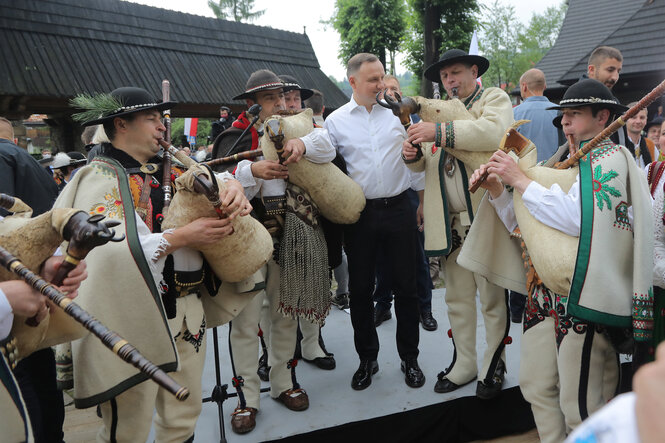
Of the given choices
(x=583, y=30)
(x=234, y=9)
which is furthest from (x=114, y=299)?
(x=234, y=9)

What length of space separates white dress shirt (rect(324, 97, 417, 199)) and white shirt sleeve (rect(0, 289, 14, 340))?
214cm

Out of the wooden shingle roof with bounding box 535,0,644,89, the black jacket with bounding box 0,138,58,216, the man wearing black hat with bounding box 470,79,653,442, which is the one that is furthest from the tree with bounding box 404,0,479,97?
the man wearing black hat with bounding box 470,79,653,442

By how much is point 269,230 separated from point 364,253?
0.66 meters

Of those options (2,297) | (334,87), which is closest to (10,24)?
(334,87)

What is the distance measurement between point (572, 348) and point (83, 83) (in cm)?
1143

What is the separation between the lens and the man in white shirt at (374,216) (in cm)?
319

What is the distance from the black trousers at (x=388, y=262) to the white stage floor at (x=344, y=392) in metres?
0.25

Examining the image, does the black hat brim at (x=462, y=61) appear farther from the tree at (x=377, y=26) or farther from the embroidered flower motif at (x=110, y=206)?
the tree at (x=377, y=26)

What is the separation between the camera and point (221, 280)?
2492 millimetres

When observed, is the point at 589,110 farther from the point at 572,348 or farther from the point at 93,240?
the point at 93,240

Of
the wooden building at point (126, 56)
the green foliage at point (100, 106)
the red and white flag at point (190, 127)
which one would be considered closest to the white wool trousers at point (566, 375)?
the green foliage at point (100, 106)

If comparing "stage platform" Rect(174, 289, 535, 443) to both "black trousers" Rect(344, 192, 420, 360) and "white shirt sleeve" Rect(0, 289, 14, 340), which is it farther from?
"white shirt sleeve" Rect(0, 289, 14, 340)

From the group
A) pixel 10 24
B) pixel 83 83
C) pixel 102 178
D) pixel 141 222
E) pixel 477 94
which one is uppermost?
pixel 10 24

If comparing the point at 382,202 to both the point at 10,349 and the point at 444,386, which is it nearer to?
the point at 444,386
